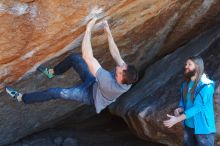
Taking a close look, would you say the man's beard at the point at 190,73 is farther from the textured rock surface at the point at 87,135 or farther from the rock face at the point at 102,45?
the textured rock surface at the point at 87,135

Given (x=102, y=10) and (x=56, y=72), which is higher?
(x=102, y=10)

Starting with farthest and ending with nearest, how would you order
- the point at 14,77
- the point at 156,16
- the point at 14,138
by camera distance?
the point at 14,138 < the point at 156,16 < the point at 14,77

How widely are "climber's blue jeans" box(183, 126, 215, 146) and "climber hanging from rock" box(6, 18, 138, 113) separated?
99 centimetres

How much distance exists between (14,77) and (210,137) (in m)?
2.66

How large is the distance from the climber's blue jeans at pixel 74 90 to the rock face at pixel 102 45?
11.7 inches

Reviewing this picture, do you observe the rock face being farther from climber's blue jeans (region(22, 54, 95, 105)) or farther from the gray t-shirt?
the gray t-shirt

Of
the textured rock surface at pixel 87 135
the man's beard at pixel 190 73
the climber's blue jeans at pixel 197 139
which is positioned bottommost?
the textured rock surface at pixel 87 135

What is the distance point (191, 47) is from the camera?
738cm

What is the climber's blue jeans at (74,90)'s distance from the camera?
5.47 metres

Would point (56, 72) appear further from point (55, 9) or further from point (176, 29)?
point (176, 29)

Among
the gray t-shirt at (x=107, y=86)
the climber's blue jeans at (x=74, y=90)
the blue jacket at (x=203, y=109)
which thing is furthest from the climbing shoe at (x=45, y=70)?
the blue jacket at (x=203, y=109)

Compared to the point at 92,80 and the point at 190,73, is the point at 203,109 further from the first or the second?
the point at 92,80

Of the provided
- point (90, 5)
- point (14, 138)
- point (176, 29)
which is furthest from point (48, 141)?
point (90, 5)

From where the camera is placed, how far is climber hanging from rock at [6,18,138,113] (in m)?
4.89
